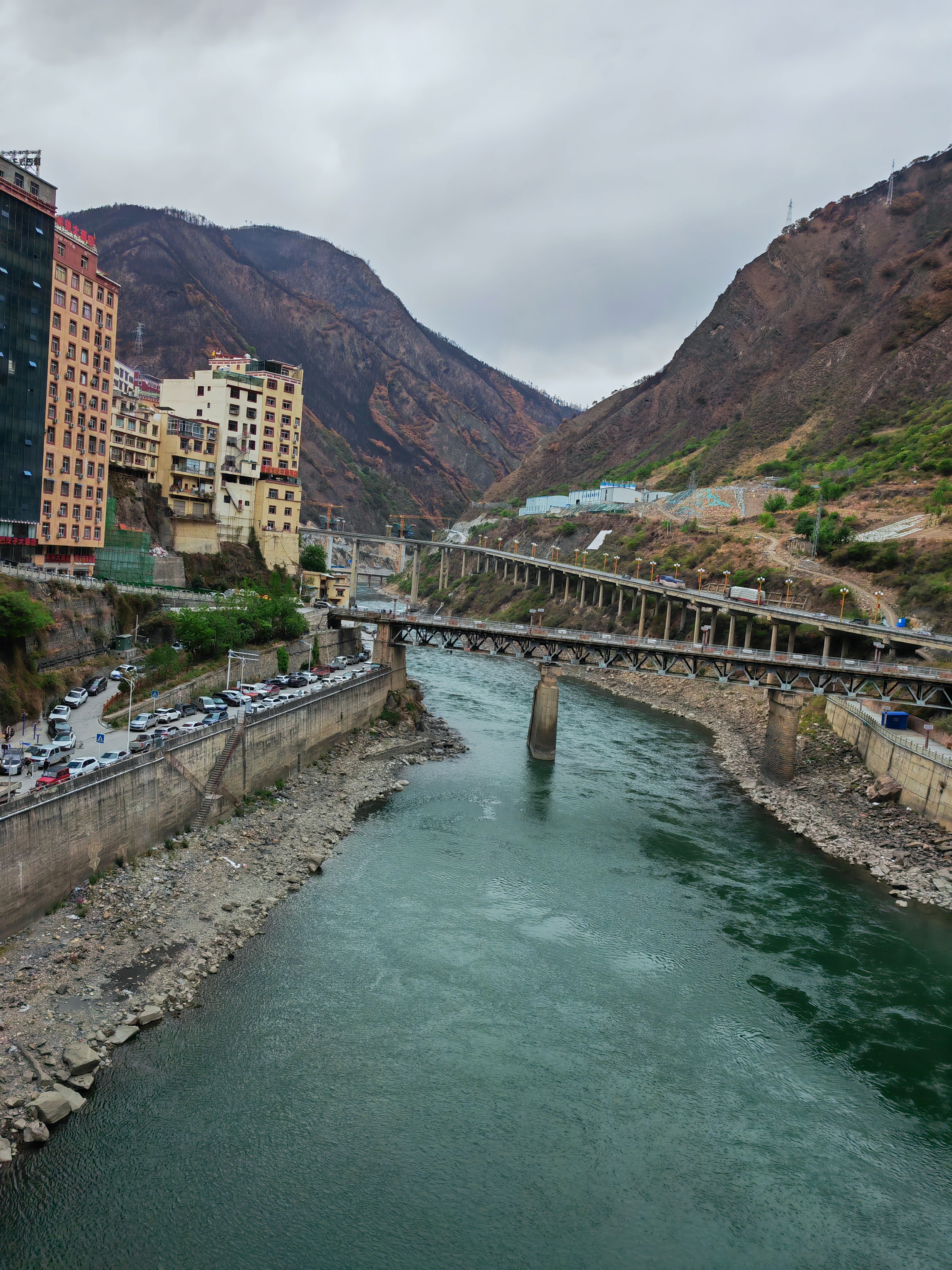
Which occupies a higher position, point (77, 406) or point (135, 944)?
point (77, 406)

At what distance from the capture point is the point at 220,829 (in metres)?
A: 35.0

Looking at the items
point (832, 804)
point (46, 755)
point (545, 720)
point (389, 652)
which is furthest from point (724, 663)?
point (46, 755)

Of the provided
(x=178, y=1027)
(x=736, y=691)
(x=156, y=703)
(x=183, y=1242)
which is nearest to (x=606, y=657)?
(x=736, y=691)

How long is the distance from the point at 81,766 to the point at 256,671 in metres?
21.2

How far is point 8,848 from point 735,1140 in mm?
20632

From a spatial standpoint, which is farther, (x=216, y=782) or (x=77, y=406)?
(x=77, y=406)

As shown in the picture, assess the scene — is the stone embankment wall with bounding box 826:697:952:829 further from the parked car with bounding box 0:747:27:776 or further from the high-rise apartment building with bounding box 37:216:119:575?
the high-rise apartment building with bounding box 37:216:119:575

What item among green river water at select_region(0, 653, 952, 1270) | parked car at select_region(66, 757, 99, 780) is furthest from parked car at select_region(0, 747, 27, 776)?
green river water at select_region(0, 653, 952, 1270)

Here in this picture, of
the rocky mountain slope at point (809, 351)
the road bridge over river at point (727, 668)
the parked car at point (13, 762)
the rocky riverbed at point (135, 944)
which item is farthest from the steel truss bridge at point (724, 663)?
the rocky mountain slope at point (809, 351)

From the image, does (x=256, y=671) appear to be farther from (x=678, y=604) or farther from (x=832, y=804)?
(x=678, y=604)

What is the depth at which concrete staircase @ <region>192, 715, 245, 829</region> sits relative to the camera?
1363 inches

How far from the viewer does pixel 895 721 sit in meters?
47.7

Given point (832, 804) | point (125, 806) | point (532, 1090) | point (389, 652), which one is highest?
point (389, 652)

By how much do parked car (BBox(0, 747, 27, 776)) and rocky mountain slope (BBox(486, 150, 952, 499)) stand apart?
108 m
